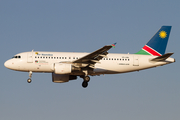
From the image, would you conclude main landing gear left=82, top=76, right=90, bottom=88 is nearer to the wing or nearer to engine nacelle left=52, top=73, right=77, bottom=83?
the wing

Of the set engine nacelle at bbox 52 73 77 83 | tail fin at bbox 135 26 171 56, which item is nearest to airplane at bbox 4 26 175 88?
engine nacelle at bbox 52 73 77 83

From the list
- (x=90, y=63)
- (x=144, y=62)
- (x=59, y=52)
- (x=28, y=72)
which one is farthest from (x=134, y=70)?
(x=28, y=72)

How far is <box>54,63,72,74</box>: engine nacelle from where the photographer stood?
125 ft

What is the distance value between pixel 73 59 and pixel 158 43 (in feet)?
39.4

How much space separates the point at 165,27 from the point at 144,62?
706 cm

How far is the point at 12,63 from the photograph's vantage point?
40.0 metres

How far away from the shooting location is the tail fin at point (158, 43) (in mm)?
43312

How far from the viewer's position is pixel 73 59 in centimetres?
3975

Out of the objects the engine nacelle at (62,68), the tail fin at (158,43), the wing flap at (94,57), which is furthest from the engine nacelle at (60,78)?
the tail fin at (158,43)

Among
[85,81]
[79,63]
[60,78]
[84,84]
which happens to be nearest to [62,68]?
[79,63]

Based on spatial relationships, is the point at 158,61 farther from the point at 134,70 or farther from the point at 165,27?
the point at 165,27

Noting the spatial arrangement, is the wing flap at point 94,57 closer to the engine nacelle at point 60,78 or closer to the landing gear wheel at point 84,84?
the landing gear wheel at point 84,84

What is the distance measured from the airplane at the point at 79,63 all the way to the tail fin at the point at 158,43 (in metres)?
0.71

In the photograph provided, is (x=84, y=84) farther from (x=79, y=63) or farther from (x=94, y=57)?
(x=94, y=57)
